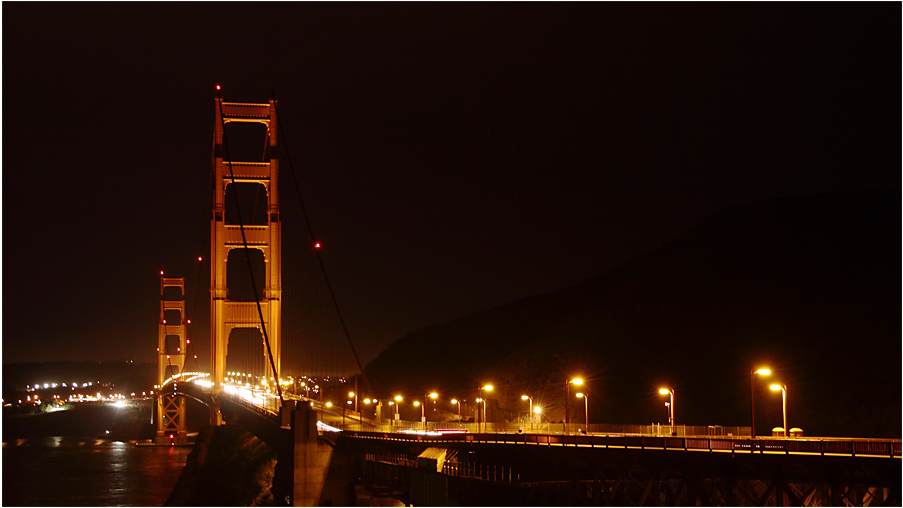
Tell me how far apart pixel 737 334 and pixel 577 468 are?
2146 inches

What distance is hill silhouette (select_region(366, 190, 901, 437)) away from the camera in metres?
61.5

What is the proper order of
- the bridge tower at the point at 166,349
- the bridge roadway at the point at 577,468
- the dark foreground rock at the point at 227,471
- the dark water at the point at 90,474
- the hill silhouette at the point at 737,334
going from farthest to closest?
1. the bridge tower at the point at 166,349
2. the dark water at the point at 90,474
3. the hill silhouette at the point at 737,334
4. the dark foreground rock at the point at 227,471
5. the bridge roadway at the point at 577,468

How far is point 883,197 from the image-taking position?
393ft

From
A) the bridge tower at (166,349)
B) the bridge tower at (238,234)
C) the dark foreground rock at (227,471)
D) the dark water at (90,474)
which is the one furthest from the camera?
the bridge tower at (166,349)

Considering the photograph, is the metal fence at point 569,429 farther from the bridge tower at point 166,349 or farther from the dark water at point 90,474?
the bridge tower at point 166,349

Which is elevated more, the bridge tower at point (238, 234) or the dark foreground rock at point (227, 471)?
the bridge tower at point (238, 234)

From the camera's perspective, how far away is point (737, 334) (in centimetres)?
7956

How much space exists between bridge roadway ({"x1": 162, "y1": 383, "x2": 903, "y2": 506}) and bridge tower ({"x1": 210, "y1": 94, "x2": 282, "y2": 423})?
1980 centimetres

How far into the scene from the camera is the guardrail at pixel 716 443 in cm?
2303

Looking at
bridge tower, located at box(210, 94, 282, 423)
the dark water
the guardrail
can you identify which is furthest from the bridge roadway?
the dark water

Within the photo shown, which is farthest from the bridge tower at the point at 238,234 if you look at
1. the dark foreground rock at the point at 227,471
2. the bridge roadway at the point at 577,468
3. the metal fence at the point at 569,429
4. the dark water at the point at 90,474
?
the bridge roadway at the point at 577,468

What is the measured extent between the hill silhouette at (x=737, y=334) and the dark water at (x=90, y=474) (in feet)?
92.4

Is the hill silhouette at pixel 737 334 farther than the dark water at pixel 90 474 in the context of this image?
No

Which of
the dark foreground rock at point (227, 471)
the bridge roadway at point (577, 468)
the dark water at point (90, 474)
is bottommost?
the dark water at point (90, 474)
